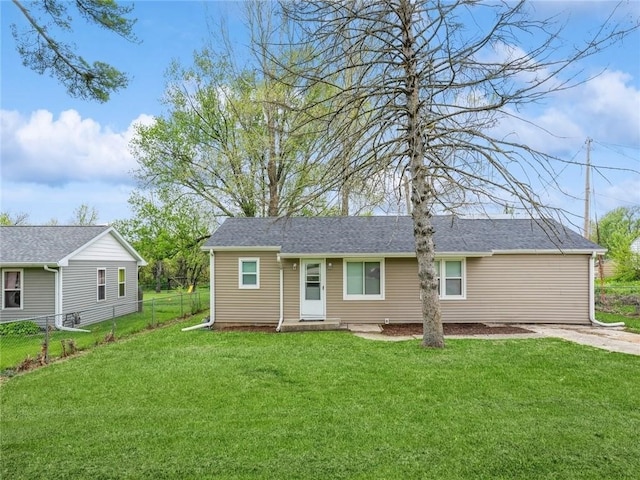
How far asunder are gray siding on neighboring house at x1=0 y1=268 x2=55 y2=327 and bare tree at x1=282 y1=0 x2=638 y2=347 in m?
10.6

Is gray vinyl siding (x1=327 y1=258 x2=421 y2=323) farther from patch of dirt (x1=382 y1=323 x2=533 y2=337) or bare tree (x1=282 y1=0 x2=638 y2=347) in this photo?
bare tree (x1=282 y1=0 x2=638 y2=347)

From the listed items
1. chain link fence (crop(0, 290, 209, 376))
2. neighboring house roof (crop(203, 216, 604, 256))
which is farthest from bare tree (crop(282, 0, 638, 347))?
chain link fence (crop(0, 290, 209, 376))

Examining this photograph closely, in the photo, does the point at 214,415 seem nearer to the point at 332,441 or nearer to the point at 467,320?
the point at 332,441

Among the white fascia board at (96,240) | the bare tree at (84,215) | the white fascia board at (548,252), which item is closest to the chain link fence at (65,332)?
the white fascia board at (96,240)

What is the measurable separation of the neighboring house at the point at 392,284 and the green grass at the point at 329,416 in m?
4.52

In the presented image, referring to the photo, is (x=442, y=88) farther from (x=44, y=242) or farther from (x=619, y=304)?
(x=619, y=304)

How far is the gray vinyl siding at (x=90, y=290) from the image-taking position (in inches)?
543

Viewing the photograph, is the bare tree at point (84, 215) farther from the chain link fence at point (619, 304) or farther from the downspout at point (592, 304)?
the chain link fence at point (619, 304)

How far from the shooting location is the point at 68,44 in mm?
5441

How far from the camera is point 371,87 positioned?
26.1 feet

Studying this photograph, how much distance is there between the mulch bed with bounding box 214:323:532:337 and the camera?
11.0m

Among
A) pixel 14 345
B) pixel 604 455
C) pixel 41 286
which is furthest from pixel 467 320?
pixel 41 286

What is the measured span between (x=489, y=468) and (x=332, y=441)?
141 centimetres

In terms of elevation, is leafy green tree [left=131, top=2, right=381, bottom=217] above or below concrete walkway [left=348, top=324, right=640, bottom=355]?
above
